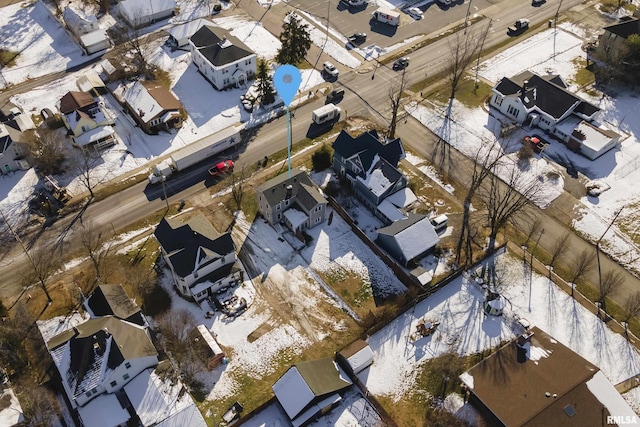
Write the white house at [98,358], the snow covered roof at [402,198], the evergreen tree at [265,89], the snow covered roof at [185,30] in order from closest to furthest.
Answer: the white house at [98,358], the snow covered roof at [402,198], the evergreen tree at [265,89], the snow covered roof at [185,30]

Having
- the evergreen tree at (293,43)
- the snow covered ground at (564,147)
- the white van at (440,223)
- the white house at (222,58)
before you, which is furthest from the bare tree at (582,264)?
the white house at (222,58)

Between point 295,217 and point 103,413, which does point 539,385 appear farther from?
point 103,413

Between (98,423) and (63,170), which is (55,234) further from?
(98,423)

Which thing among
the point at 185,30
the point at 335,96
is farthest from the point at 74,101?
the point at 335,96

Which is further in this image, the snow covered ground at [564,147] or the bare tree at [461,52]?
the bare tree at [461,52]

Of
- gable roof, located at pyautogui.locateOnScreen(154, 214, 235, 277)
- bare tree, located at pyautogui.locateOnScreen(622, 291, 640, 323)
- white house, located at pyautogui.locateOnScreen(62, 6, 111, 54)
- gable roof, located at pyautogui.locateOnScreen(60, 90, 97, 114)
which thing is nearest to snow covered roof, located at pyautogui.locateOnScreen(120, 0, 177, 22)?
white house, located at pyautogui.locateOnScreen(62, 6, 111, 54)

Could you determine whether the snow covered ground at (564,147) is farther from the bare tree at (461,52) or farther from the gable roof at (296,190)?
the gable roof at (296,190)

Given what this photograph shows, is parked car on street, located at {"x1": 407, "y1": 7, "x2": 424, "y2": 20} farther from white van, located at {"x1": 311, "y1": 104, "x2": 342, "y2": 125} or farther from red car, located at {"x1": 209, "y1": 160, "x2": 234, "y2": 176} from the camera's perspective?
red car, located at {"x1": 209, "y1": 160, "x2": 234, "y2": 176}
